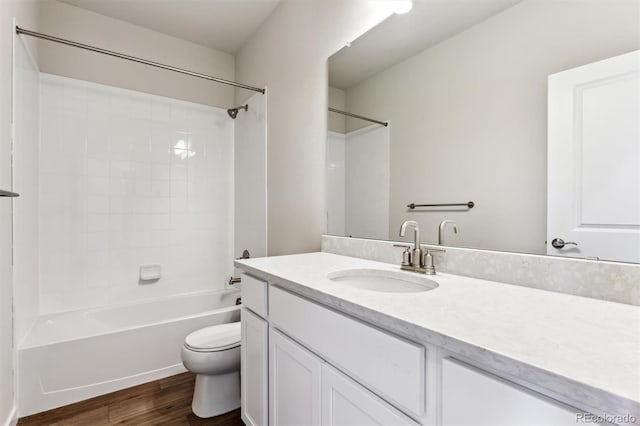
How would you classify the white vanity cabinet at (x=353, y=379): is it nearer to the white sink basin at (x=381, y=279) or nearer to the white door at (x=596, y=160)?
the white sink basin at (x=381, y=279)

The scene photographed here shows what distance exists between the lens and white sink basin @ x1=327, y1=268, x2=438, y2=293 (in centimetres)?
114

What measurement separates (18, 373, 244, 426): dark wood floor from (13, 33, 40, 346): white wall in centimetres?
47

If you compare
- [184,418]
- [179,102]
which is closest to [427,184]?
[184,418]

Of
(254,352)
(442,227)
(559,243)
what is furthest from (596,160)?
(254,352)

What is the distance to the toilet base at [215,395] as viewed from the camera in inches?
64.7

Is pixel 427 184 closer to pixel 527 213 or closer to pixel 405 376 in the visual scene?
pixel 527 213

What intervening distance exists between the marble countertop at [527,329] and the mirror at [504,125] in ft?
0.69

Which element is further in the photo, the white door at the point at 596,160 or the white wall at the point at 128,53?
the white wall at the point at 128,53

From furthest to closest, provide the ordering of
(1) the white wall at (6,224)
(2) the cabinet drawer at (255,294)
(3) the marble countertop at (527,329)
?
(1) the white wall at (6,224)
(2) the cabinet drawer at (255,294)
(3) the marble countertop at (527,329)

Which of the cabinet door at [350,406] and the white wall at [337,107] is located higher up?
the white wall at [337,107]

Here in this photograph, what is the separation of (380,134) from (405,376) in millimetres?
1117

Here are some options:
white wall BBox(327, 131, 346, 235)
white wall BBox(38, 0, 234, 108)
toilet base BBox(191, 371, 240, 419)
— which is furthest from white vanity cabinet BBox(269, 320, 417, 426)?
white wall BBox(38, 0, 234, 108)

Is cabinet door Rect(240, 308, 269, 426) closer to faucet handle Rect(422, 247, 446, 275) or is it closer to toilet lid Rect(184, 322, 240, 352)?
toilet lid Rect(184, 322, 240, 352)

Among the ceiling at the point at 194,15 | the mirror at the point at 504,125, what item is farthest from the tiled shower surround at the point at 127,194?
the mirror at the point at 504,125
